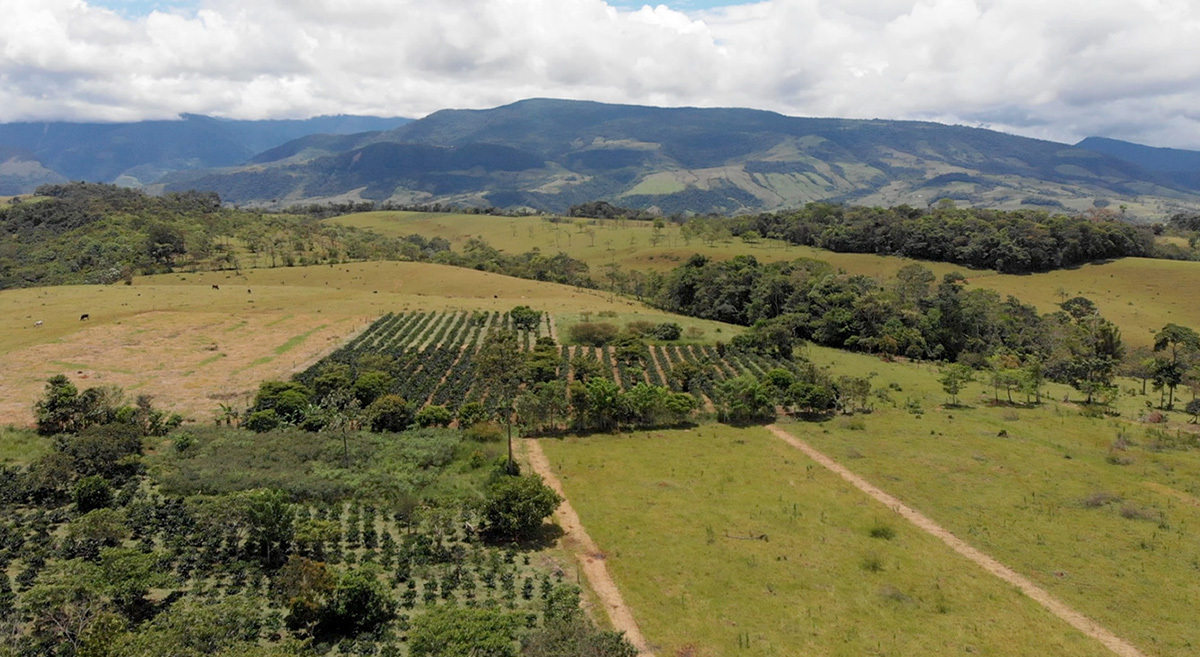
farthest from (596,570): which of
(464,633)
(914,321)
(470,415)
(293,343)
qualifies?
(914,321)

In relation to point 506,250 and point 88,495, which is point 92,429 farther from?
point 506,250

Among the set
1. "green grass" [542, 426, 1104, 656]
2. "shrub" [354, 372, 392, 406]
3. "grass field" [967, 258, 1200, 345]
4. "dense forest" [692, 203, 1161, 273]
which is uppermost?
"dense forest" [692, 203, 1161, 273]

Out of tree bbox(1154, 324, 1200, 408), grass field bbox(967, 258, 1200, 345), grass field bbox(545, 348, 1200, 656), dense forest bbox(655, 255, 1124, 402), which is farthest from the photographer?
grass field bbox(967, 258, 1200, 345)

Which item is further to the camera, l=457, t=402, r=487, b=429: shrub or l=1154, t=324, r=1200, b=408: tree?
l=1154, t=324, r=1200, b=408: tree

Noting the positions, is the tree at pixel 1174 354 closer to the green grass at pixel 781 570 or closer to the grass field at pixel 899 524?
the grass field at pixel 899 524

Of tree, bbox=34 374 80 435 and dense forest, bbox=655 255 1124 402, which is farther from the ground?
dense forest, bbox=655 255 1124 402

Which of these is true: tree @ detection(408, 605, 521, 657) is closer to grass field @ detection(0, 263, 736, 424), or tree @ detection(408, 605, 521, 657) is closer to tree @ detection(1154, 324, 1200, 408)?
grass field @ detection(0, 263, 736, 424)

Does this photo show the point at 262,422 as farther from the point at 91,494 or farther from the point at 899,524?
the point at 899,524

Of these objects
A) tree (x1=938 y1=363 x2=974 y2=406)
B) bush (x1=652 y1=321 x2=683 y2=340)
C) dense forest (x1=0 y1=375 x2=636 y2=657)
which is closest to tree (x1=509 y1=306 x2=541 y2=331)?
bush (x1=652 y1=321 x2=683 y2=340)
